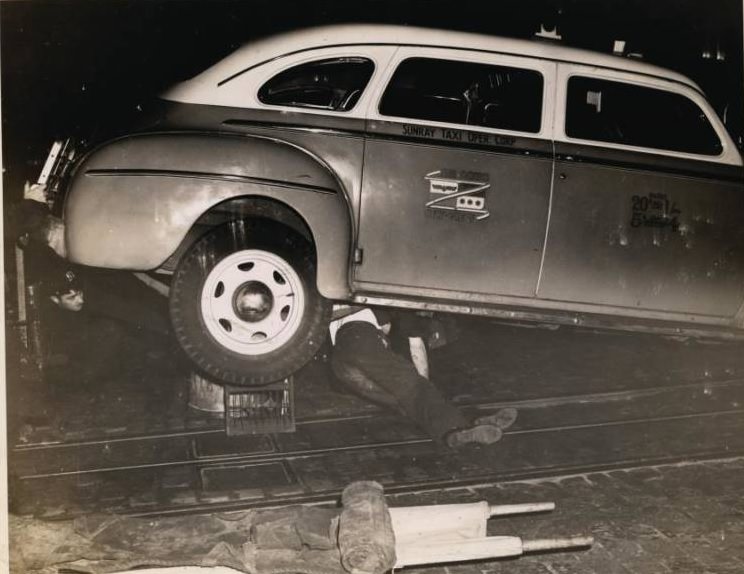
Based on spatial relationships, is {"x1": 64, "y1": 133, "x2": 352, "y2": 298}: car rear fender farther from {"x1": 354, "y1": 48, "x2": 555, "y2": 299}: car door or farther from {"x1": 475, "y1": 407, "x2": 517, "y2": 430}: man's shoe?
{"x1": 475, "y1": 407, "x2": 517, "y2": 430}: man's shoe

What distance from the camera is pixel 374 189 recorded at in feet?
11.8

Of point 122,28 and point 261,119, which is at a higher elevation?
point 122,28

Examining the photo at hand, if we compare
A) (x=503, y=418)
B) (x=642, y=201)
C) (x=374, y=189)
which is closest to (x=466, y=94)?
(x=374, y=189)

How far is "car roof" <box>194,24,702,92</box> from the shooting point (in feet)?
11.9

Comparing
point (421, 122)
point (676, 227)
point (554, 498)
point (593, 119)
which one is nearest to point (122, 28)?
point (421, 122)

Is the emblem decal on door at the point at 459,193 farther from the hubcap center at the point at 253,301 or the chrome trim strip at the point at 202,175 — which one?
the hubcap center at the point at 253,301

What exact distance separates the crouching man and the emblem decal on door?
2.89 feet

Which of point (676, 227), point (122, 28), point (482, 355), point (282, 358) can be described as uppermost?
point (122, 28)

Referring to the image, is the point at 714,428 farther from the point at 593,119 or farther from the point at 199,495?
the point at 199,495

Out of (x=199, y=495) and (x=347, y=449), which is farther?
(x=347, y=449)

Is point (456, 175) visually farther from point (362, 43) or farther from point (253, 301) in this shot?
point (253, 301)

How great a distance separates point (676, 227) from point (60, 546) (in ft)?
11.9

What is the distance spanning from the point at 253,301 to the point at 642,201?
7.68 ft

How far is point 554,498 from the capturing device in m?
3.10
